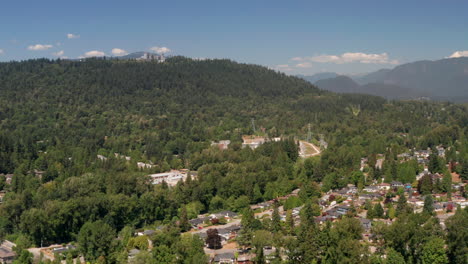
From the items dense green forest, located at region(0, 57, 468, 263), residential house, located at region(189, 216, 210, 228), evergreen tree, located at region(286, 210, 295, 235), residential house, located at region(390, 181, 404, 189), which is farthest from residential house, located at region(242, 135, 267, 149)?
evergreen tree, located at region(286, 210, 295, 235)

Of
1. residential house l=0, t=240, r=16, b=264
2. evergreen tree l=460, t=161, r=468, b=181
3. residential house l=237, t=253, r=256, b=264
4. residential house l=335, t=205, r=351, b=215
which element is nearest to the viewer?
residential house l=237, t=253, r=256, b=264

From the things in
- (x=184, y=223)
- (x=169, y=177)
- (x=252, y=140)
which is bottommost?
(x=184, y=223)

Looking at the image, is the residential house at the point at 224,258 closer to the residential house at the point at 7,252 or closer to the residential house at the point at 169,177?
the residential house at the point at 7,252

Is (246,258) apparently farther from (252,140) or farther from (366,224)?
(252,140)

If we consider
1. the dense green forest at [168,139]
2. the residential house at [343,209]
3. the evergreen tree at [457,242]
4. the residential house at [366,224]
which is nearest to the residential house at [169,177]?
the dense green forest at [168,139]

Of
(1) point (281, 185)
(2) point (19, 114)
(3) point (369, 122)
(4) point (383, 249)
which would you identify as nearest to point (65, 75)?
(2) point (19, 114)

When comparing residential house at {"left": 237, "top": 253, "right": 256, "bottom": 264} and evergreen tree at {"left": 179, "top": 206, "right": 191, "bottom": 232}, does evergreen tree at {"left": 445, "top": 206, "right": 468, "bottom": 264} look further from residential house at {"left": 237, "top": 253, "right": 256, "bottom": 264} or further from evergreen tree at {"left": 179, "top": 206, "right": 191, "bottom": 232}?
evergreen tree at {"left": 179, "top": 206, "right": 191, "bottom": 232}

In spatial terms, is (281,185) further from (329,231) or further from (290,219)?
(329,231)

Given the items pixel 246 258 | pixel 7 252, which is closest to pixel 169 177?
A: pixel 7 252
